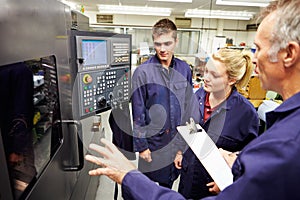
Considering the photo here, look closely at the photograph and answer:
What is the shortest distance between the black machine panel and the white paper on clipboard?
561 mm

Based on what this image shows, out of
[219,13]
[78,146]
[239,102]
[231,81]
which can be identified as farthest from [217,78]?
[219,13]

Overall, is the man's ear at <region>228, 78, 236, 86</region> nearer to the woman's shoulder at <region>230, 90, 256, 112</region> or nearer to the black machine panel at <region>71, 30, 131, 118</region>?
the woman's shoulder at <region>230, 90, 256, 112</region>

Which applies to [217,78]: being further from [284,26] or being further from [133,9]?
[133,9]

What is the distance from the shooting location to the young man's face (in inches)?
62.5

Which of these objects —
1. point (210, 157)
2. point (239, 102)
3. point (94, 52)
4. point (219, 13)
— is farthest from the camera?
point (219, 13)

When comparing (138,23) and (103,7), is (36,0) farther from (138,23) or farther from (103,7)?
(138,23)

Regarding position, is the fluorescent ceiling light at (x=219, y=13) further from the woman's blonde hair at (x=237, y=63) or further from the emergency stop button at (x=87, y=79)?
the emergency stop button at (x=87, y=79)

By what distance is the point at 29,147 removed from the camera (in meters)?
0.68

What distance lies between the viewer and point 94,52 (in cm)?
102

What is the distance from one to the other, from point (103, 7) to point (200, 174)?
21.8 ft

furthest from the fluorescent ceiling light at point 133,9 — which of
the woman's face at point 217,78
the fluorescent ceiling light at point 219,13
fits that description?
the woman's face at point 217,78

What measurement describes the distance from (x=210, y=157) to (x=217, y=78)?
546 mm

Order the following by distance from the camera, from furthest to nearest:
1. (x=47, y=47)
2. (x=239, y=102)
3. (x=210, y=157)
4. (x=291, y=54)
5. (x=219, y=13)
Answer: (x=219, y=13) < (x=239, y=102) < (x=210, y=157) < (x=47, y=47) < (x=291, y=54)

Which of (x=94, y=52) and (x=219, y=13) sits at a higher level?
(x=219, y=13)
